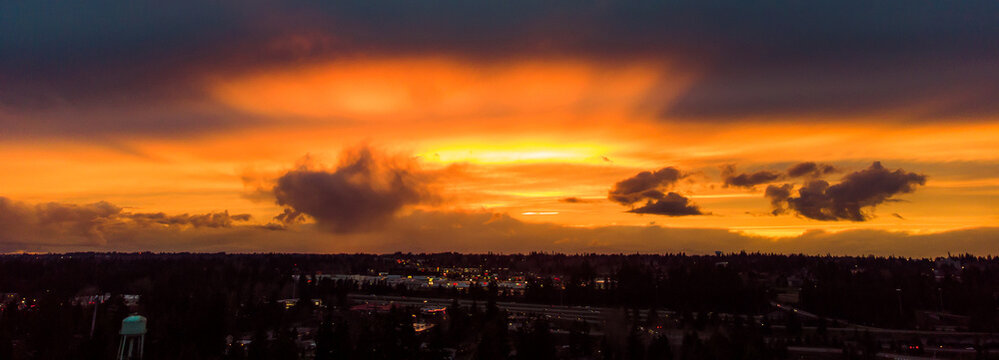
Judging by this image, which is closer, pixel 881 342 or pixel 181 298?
pixel 881 342

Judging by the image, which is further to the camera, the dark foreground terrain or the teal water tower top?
the dark foreground terrain

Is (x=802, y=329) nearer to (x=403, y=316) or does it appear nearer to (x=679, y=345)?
(x=679, y=345)

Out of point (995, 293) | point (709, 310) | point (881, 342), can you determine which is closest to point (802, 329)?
point (881, 342)

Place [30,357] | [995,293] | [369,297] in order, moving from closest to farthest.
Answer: [30,357] < [995,293] < [369,297]

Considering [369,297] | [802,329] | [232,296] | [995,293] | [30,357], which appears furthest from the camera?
[369,297]

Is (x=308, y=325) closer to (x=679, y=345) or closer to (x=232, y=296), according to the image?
(x=232, y=296)

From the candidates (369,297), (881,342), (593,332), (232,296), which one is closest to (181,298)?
(232,296)

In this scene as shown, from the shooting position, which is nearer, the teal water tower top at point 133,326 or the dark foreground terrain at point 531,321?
the teal water tower top at point 133,326

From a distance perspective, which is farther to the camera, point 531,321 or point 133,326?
point 531,321

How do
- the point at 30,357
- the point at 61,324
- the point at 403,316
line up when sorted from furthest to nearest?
the point at 403,316 < the point at 61,324 < the point at 30,357
